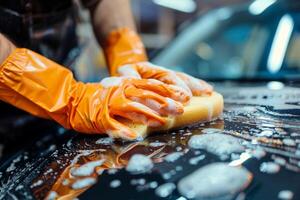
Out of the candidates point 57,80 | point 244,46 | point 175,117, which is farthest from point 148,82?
point 244,46

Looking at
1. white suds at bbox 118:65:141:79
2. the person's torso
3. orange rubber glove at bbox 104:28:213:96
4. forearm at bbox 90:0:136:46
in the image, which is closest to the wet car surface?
orange rubber glove at bbox 104:28:213:96

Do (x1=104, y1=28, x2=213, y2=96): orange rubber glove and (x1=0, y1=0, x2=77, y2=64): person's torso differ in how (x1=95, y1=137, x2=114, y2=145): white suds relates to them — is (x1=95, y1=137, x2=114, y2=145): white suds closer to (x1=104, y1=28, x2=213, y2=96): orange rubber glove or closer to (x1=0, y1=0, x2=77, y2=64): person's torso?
(x1=104, y1=28, x2=213, y2=96): orange rubber glove

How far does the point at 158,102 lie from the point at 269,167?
0.30 meters

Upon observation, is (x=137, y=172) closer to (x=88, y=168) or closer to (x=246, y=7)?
(x=88, y=168)

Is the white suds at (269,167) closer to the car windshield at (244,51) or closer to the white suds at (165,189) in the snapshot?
the white suds at (165,189)

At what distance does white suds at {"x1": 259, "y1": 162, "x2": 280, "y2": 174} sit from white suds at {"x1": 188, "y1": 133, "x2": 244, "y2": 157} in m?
0.06

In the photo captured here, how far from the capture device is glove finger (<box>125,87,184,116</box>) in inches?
33.7

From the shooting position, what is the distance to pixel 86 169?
2.37 feet

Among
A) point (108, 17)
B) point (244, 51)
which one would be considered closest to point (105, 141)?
point (108, 17)

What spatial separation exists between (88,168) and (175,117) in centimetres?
26

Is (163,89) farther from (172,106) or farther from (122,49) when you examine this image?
(122,49)

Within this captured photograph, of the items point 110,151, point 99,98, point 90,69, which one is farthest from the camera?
point 90,69

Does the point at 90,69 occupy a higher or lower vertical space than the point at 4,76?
lower

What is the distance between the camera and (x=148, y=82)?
2.94ft
